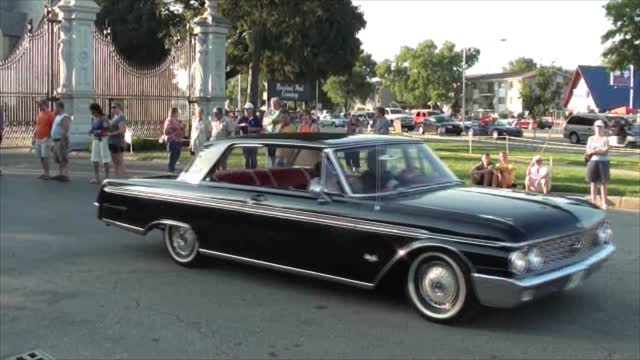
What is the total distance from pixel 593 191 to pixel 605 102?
226 feet

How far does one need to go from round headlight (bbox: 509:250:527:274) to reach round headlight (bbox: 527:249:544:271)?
0.21 ft

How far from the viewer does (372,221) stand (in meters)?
5.87

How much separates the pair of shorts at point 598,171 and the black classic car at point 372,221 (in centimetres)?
684

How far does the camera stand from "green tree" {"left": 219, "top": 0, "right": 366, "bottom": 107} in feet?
120

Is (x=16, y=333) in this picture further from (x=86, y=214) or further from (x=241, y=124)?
(x=241, y=124)

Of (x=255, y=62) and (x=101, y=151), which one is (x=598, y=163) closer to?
(x=101, y=151)

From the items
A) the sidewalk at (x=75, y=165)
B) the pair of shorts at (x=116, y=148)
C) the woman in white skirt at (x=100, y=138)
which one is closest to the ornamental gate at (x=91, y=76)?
the sidewalk at (x=75, y=165)

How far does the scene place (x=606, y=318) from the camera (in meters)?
5.84

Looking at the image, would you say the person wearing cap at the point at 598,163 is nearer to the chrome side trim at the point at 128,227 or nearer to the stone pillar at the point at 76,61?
the chrome side trim at the point at 128,227

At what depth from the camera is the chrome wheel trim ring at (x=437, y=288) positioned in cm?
551

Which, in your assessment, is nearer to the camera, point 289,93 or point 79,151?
point 79,151

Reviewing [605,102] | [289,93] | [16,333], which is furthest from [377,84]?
[16,333]

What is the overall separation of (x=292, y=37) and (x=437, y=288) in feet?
111

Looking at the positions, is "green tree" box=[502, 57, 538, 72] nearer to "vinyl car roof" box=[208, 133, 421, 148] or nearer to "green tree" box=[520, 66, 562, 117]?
"green tree" box=[520, 66, 562, 117]
